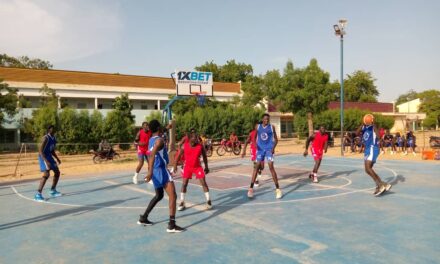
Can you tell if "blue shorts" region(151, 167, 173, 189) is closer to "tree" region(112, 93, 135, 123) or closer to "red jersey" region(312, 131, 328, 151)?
"red jersey" region(312, 131, 328, 151)

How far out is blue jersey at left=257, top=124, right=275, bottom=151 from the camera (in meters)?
9.31

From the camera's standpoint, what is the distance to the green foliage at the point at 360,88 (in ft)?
244

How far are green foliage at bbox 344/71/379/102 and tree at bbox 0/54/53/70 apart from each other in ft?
179

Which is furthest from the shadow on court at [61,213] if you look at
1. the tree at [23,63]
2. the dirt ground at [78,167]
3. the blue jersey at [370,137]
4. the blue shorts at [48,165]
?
the tree at [23,63]

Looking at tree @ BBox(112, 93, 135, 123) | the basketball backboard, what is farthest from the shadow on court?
tree @ BBox(112, 93, 135, 123)

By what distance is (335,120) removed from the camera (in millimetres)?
48656

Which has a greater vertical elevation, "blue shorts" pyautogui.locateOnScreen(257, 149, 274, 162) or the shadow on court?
"blue shorts" pyautogui.locateOnScreen(257, 149, 274, 162)

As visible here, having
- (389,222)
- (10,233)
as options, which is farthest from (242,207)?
(10,233)

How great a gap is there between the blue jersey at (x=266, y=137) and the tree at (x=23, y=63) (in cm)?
5465

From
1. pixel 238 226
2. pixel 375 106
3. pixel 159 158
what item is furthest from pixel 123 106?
pixel 375 106

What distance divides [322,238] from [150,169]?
2.98m

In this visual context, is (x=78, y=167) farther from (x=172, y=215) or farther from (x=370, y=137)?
(x=370, y=137)

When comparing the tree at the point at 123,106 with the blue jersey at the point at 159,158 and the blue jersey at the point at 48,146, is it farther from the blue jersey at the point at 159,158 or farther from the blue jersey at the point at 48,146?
the blue jersey at the point at 159,158

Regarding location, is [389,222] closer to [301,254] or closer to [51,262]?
[301,254]
